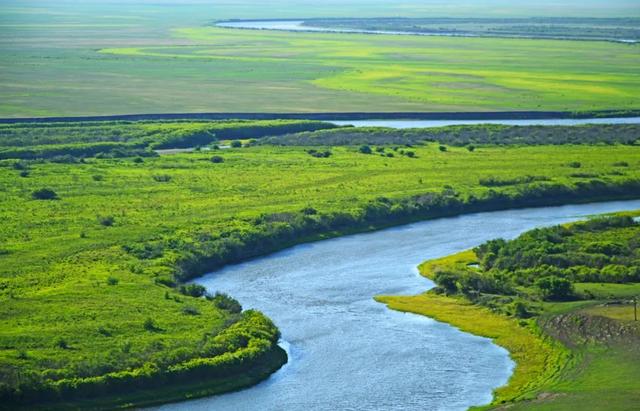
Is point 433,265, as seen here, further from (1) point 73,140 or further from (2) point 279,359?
(1) point 73,140

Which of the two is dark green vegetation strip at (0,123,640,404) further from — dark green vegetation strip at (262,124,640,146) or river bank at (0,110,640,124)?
river bank at (0,110,640,124)

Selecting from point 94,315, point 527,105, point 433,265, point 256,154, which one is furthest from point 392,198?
point 527,105

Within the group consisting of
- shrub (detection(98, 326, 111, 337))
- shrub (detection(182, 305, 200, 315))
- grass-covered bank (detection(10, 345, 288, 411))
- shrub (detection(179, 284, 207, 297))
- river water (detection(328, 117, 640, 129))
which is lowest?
grass-covered bank (detection(10, 345, 288, 411))

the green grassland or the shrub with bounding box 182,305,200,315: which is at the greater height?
the green grassland

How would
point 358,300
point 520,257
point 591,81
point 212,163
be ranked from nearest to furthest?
point 358,300
point 520,257
point 212,163
point 591,81

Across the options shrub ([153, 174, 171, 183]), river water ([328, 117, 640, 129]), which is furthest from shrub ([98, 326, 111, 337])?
river water ([328, 117, 640, 129])

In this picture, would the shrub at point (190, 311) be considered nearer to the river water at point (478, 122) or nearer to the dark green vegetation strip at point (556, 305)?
the dark green vegetation strip at point (556, 305)
